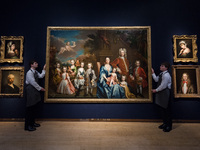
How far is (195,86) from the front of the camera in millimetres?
4227

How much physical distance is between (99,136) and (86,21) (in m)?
3.76

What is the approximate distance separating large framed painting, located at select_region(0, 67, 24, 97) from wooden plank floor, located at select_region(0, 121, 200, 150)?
41.1 inches

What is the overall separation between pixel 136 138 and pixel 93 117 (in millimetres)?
1675

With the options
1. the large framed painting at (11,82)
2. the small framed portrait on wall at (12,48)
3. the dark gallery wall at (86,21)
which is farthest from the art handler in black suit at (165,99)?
the small framed portrait on wall at (12,48)

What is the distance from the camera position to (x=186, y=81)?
4238 millimetres

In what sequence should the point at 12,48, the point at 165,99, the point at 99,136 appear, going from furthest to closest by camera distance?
the point at 12,48 < the point at 165,99 < the point at 99,136

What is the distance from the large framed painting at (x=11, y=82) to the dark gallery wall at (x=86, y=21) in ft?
0.77

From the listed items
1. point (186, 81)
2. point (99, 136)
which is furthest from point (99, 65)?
point (186, 81)

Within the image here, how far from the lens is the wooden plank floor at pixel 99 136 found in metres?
2.62

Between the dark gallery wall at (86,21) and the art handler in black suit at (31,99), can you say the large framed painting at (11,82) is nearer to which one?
the dark gallery wall at (86,21)

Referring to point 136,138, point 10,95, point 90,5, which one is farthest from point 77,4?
point 136,138

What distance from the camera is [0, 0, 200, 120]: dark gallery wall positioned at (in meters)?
4.29

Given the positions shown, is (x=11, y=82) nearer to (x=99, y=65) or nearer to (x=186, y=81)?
(x=99, y=65)

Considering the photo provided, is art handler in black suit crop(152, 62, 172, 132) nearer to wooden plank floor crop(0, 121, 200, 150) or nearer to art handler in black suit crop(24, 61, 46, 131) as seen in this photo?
wooden plank floor crop(0, 121, 200, 150)
